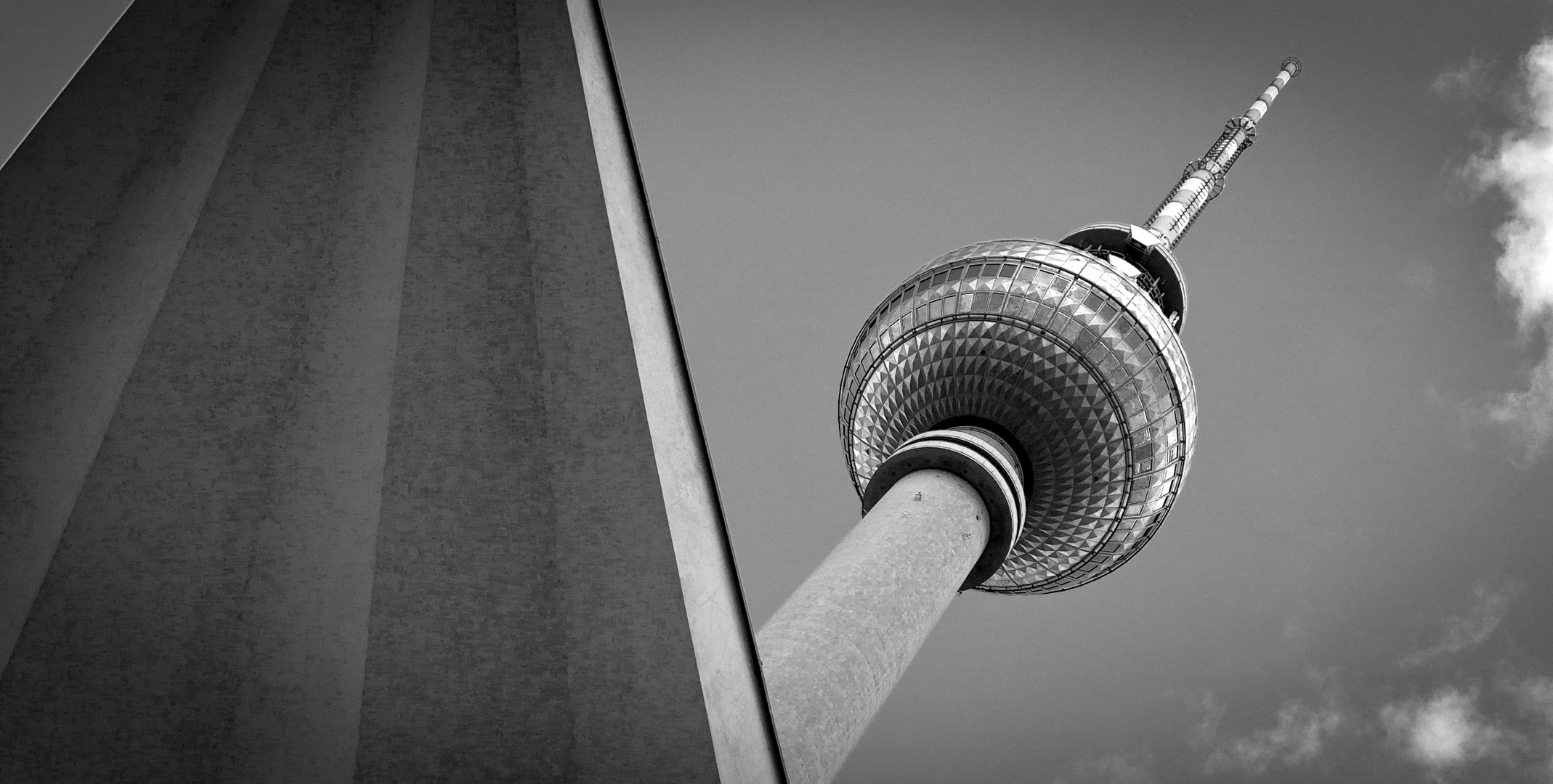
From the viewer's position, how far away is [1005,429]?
97.1 ft

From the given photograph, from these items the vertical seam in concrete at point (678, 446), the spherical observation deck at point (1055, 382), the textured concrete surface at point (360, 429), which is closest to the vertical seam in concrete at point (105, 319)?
the textured concrete surface at point (360, 429)

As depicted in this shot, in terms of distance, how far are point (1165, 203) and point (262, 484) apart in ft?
135

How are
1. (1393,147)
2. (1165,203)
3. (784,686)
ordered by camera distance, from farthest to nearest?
1. (1393,147)
2. (1165,203)
3. (784,686)

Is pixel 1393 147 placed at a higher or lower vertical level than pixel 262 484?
higher

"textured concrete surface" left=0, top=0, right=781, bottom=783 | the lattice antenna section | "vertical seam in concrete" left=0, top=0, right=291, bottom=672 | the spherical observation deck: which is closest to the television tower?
the spherical observation deck

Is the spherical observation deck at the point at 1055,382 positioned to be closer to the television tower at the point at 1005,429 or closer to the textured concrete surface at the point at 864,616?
the television tower at the point at 1005,429

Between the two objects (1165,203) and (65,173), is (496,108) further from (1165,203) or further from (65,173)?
(1165,203)

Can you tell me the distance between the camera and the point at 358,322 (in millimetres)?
9836

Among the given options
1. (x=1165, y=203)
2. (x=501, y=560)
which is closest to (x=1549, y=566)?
(x=1165, y=203)

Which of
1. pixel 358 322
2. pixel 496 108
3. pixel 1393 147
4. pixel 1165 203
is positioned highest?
pixel 1393 147

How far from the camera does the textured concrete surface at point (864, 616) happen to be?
669 inches

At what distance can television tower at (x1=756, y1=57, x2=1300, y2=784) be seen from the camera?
21.3 metres

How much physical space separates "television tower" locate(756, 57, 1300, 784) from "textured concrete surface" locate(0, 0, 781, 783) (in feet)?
32.3

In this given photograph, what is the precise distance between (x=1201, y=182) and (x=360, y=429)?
4318 cm
